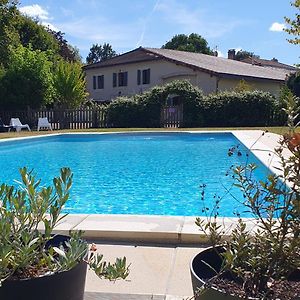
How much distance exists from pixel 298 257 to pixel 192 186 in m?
5.56

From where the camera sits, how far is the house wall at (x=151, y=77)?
2470 centimetres

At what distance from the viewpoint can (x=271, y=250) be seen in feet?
5.97

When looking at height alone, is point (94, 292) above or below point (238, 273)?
below

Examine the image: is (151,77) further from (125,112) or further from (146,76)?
(125,112)

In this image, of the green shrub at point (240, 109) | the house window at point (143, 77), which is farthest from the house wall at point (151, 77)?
the green shrub at point (240, 109)

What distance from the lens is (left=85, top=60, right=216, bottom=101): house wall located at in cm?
2470

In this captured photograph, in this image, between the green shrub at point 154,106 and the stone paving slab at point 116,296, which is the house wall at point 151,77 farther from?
the stone paving slab at point 116,296

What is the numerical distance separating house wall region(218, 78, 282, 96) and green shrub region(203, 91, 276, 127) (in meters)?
4.96

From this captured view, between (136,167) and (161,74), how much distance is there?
59.1ft

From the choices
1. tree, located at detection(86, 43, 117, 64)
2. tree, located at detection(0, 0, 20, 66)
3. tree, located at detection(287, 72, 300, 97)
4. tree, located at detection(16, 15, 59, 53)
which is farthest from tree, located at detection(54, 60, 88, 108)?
tree, located at detection(86, 43, 117, 64)

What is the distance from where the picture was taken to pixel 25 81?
768 inches

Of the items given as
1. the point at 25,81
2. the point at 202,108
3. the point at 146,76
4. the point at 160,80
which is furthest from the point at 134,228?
the point at 146,76

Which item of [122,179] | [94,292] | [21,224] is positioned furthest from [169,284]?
[122,179]

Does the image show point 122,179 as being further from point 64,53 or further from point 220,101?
point 64,53
